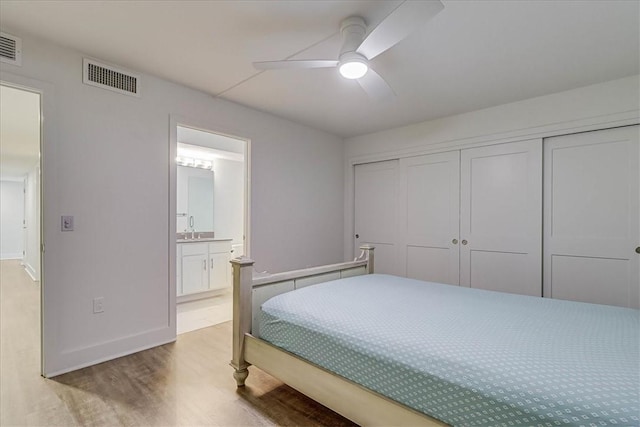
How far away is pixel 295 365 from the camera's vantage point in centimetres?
169

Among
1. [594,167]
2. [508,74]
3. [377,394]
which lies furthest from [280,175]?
[594,167]

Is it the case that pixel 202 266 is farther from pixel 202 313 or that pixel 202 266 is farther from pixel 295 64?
pixel 295 64

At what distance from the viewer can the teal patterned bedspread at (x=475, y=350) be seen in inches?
38.8

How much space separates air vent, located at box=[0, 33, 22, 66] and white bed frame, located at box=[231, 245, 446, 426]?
194 cm

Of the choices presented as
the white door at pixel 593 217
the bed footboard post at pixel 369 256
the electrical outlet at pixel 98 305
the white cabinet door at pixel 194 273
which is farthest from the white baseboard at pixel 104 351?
the white door at pixel 593 217

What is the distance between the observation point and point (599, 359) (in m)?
1.14

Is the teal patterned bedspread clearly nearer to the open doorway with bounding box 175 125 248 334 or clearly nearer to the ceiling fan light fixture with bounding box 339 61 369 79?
the ceiling fan light fixture with bounding box 339 61 369 79

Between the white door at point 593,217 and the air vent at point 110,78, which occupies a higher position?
the air vent at point 110,78

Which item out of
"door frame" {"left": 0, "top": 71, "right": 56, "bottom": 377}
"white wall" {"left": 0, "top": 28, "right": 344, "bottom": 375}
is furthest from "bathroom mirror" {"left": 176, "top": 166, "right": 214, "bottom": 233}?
"door frame" {"left": 0, "top": 71, "right": 56, "bottom": 377}

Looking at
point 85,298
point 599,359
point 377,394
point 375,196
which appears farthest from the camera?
point 375,196

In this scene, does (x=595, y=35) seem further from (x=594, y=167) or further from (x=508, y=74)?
(x=594, y=167)

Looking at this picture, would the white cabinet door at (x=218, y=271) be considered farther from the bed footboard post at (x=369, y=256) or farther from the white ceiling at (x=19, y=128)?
the white ceiling at (x=19, y=128)

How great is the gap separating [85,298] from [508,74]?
3.70m

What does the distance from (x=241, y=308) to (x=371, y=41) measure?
5.59 feet
